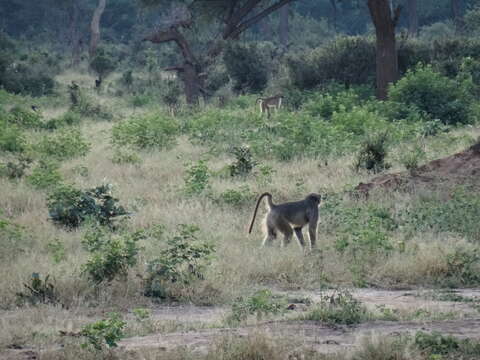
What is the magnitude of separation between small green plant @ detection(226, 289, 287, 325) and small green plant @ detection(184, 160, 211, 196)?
5234 mm

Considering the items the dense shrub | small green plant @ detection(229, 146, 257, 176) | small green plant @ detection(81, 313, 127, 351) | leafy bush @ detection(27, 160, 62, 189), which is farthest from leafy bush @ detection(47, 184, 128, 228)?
the dense shrub

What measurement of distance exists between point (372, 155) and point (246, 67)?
14.3 metres

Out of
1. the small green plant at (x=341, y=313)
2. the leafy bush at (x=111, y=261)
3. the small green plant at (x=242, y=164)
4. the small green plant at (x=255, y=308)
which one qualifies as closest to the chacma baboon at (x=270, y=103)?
the small green plant at (x=242, y=164)

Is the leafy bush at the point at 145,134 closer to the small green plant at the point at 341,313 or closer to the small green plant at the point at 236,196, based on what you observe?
the small green plant at the point at 236,196

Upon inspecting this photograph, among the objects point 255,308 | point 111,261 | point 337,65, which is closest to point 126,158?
point 111,261

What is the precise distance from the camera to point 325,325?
6586 mm

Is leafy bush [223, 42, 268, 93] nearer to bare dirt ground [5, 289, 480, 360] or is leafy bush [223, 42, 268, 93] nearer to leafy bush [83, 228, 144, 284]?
leafy bush [83, 228, 144, 284]

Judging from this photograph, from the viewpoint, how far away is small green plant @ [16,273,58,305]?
759cm

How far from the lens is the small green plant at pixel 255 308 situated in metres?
6.91

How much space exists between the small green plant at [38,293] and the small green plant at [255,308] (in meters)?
1.68

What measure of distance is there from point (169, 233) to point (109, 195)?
4.25 feet

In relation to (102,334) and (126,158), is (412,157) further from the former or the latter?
(102,334)

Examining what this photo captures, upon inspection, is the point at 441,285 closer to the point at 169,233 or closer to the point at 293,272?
the point at 293,272

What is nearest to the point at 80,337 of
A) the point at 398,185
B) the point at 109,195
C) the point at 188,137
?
the point at 109,195
